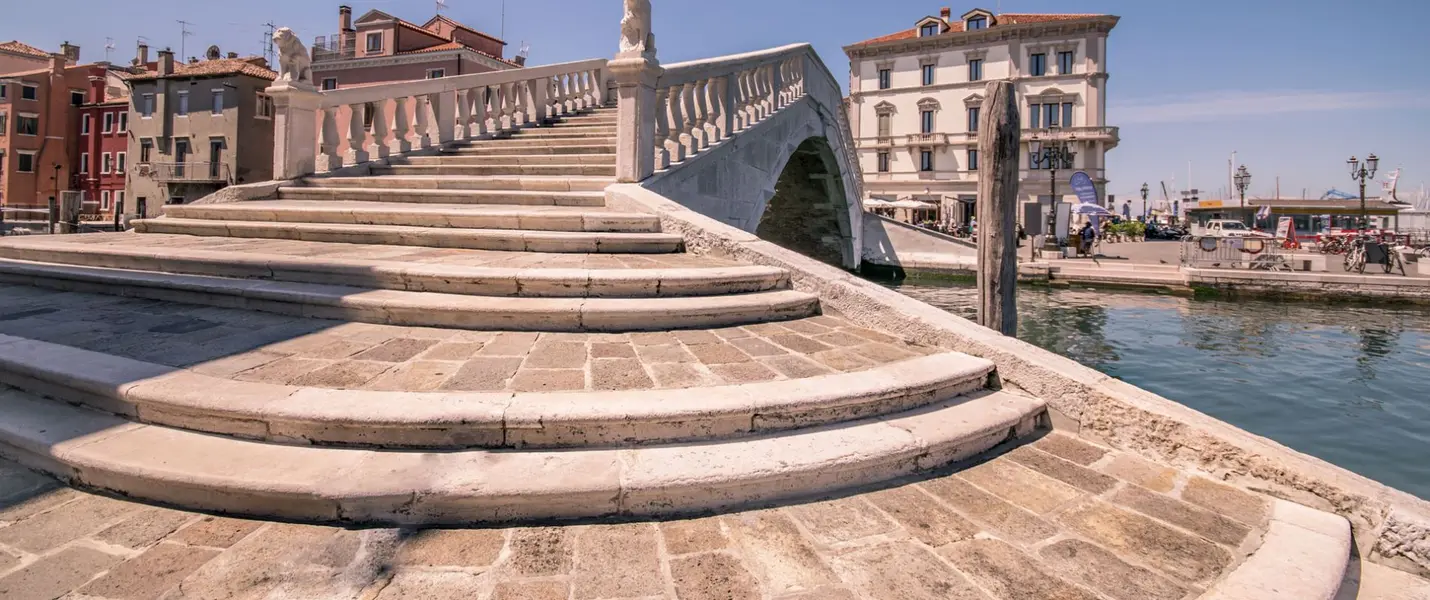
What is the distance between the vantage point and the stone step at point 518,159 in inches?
307

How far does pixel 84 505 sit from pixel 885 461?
263cm

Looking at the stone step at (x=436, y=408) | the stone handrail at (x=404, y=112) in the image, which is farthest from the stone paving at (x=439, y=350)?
the stone handrail at (x=404, y=112)

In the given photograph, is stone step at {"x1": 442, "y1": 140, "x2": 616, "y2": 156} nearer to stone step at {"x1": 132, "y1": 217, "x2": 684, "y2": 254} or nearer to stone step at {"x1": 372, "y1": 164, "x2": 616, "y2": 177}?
stone step at {"x1": 372, "y1": 164, "x2": 616, "y2": 177}

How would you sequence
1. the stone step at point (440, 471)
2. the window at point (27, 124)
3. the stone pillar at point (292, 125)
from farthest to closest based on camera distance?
the window at point (27, 124) → the stone pillar at point (292, 125) → the stone step at point (440, 471)

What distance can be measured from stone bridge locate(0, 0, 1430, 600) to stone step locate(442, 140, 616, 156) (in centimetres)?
379

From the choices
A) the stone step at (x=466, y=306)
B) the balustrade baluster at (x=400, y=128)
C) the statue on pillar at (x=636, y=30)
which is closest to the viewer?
the stone step at (x=466, y=306)

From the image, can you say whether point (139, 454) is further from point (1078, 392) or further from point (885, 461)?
point (1078, 392)

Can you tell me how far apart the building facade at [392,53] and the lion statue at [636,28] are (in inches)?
1017

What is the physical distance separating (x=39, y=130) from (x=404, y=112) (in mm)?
40625

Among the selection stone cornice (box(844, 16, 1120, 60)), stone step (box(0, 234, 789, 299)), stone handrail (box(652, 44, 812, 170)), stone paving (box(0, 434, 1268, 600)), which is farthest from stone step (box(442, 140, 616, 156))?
stone cornice (box(844, 16, 1120, 60))

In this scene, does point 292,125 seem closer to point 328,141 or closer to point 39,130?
point 328,141

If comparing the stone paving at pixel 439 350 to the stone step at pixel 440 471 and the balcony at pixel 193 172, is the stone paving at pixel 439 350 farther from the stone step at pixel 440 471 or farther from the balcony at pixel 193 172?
the balcony at pixel 193 172

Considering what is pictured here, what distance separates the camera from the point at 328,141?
27.5 ft

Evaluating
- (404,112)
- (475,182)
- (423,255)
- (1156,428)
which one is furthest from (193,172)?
(1156,428)
